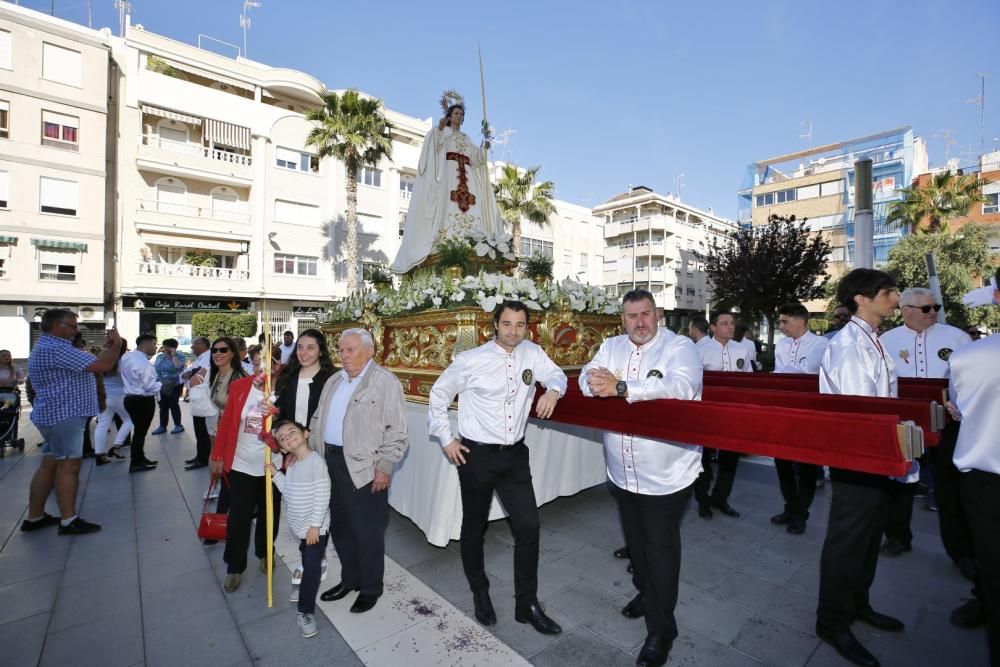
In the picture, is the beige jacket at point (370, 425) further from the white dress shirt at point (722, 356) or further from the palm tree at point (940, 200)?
the palm tree at point (940, 200)

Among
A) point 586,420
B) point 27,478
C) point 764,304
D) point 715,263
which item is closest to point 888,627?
point 586,420

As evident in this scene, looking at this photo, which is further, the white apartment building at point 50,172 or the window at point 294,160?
the window at point 294,160

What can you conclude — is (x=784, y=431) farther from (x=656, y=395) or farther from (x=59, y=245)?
(x=59, y=245)

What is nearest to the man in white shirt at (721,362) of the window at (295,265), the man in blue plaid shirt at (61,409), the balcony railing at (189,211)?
the man in blue plaid shirt at (61,409)

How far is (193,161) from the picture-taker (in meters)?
23.9

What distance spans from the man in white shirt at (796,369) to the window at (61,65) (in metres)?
30.1

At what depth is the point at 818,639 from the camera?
9.38 ft

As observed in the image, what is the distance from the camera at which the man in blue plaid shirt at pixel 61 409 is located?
177 inches

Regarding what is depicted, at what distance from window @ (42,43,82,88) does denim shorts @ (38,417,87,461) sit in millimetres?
25756

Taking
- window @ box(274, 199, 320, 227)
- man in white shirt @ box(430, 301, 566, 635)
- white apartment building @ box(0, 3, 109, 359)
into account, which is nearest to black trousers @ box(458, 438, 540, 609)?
man in white shirt @ box(430, 301, 566, 635)

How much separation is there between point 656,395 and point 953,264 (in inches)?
1104

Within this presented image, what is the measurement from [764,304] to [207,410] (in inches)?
856

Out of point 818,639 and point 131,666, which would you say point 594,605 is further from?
point 131,666

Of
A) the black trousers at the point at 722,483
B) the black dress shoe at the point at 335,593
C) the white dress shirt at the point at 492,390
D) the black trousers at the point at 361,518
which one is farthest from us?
the black trousers at the point at 722,483
